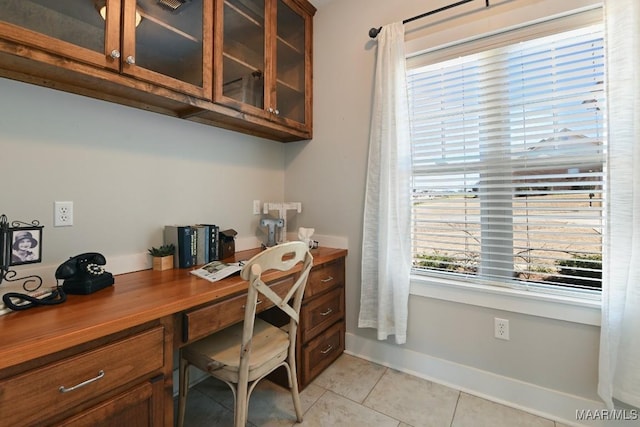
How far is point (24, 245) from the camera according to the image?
1.10 metres

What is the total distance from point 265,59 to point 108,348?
5.77 ft

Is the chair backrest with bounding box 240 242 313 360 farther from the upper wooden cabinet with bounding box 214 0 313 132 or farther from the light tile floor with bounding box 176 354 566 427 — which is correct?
the upper wooden cabinet with bounding box 214 0 313 132

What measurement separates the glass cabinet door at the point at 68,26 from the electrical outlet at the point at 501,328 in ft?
7.56

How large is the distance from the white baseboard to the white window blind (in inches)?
22.4

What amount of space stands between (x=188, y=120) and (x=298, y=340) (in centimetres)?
152

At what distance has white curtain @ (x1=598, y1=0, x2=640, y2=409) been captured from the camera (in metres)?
1.27

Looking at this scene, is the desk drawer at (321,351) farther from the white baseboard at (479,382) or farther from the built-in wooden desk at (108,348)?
the built-in wooden desk at (108,348)

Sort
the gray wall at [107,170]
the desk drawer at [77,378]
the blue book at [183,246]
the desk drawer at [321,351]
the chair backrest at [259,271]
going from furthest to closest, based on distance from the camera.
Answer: the desk drawer at [321,351] < the blue book at [183,246] < the gray wall at [107,170] < the chair backrest at [259,271] < the desk drawer at [77,378]

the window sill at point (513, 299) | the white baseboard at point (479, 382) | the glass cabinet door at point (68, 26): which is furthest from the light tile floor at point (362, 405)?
the glass cabinet door at point (68, 26)

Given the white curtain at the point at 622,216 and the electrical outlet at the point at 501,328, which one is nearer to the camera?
the white curtain at the point at 622,216

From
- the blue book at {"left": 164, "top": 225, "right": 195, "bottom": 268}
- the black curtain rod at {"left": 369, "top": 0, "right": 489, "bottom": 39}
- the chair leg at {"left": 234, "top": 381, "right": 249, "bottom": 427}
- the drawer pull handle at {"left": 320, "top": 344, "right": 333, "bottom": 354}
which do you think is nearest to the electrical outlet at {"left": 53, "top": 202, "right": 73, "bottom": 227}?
the blue book at {"left": 164, "top": 225, "right": 195, "bottom": 268}

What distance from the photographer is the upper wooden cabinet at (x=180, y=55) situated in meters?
1.05

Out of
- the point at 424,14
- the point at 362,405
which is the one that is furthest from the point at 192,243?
the point at 424,14

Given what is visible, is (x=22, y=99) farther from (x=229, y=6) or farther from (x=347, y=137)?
(x=347, y=137)
